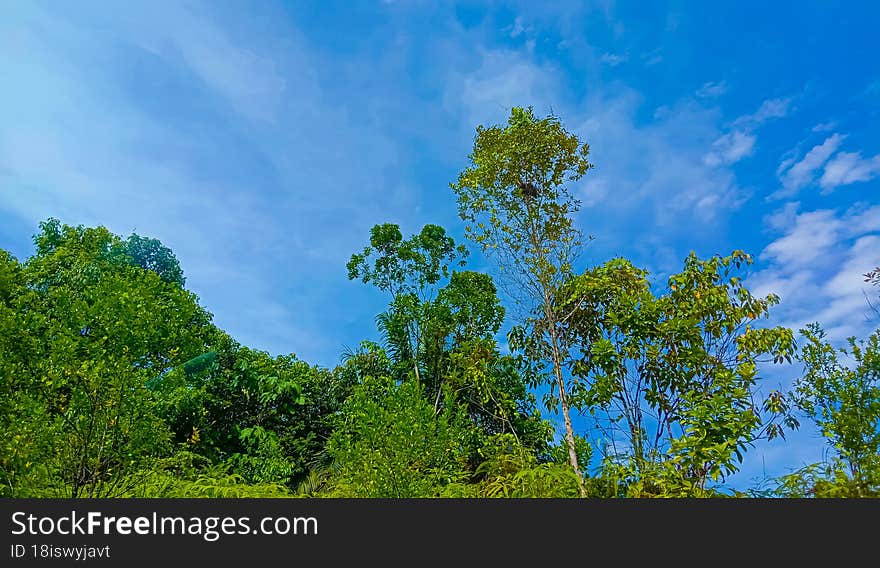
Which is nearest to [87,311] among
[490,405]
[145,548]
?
[490,405]

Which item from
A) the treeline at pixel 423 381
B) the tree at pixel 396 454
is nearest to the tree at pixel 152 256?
Result: the treeline at pixel 423 381

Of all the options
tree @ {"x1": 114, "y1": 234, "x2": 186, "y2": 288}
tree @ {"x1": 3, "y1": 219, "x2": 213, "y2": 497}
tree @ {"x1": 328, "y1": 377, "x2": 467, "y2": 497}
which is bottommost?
tree @ {"x1": 328, "y1": 377, "x2": 467, "y2": 497}

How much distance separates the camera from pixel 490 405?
1128cm

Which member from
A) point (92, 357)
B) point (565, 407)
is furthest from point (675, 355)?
point (92, 357)

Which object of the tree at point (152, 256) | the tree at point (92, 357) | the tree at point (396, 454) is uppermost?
the tree at point (152, 256)

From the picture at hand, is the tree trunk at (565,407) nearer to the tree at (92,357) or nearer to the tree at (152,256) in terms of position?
the tree at (92,357)

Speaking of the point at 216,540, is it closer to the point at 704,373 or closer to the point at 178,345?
the point at 704,373

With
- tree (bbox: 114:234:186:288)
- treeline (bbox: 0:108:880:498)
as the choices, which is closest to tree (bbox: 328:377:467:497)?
treeline (bbox: 0:108:880:498)

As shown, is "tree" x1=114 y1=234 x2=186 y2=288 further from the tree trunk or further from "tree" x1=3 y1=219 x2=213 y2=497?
the tree trunk

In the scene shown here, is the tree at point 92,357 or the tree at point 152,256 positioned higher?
the tree at point 152,256

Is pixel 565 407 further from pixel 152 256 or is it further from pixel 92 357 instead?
pixel 152 256

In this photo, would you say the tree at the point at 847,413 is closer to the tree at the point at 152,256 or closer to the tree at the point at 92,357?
the tree at the point at 92,357

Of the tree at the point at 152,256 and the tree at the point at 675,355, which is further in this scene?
the tree at the point at 152,256

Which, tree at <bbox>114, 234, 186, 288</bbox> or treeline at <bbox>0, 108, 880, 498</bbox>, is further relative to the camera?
tree at <bbox>114, 234, 186, 288</bbox>
